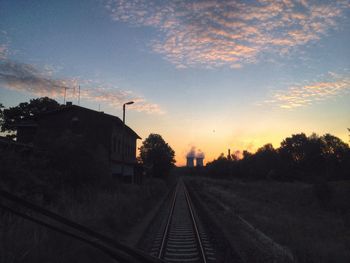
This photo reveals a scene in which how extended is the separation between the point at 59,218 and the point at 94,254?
7474 mm

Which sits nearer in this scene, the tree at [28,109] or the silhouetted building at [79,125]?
the silhouetted building at [79,125]

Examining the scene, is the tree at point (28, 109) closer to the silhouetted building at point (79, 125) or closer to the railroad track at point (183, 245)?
the silhouetted building at point (79, 125)

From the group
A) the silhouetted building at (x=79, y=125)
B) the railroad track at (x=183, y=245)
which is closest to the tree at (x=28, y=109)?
the silhouetted building at (x=79, y=125)

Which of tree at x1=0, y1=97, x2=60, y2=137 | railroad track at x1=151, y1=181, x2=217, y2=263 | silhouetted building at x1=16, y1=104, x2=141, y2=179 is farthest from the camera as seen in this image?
tree at x1=0, y1=97, x2=60, y2=137

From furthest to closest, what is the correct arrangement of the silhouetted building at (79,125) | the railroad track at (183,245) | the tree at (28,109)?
1. the tree at (28,109)
2. the silhouetted building at (79,125)
3. the railroad track at (183,245)

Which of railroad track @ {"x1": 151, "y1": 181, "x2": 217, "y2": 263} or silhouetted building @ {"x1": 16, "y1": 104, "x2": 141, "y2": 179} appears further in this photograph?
silhouetted building @ {"x1": 16, "y1": 104, "x2": 141, "y2": 179}

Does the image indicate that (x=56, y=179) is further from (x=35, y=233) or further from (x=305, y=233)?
(x=305, y=233)

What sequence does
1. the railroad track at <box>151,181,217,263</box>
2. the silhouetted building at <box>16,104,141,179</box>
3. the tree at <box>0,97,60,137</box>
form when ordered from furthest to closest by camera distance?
1. the tree at <box>0,97,60,137</box>
2. the silhouetted building at <box>16,104,141,179</box>
3. the railroad track at <box>151,181,217,263</box>

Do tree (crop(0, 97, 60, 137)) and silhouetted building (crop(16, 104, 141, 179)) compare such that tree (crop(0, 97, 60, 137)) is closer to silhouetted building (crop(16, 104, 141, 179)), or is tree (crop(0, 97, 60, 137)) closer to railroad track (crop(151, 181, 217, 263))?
silhouetted building (crop(16, 104, 141, 179))

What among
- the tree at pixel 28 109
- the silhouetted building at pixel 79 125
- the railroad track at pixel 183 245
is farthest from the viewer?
the tree at pixel 28 109

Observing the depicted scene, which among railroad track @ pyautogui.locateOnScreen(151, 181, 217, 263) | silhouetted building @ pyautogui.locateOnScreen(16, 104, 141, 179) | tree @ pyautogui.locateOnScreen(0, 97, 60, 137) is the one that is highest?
tree @ pyautogui.locateOnScreen(0, 97, 60, 137)

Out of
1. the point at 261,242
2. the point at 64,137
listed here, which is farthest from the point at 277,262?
the point at 64,137

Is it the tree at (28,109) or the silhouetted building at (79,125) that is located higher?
the tree at (28,109)

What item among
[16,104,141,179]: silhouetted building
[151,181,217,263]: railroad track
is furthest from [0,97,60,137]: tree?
[151,181,217,263]: railroad track
